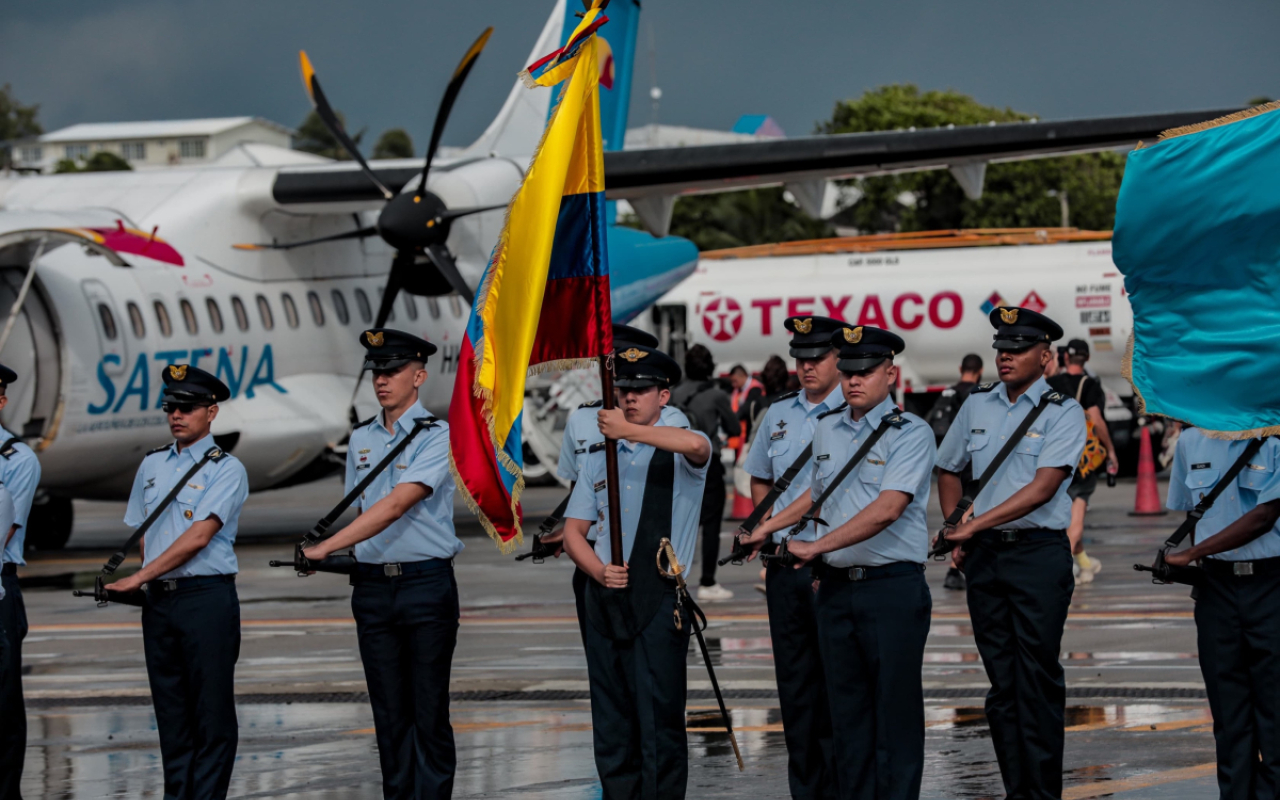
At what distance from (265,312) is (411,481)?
40.8 feet

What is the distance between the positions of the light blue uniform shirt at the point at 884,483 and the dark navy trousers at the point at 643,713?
2.30 feet

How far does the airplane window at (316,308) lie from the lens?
64.0 ft

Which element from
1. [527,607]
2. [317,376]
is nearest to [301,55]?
[317,376]

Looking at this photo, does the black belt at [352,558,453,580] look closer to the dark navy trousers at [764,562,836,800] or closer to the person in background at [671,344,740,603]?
the dark navy trousers at [764,562,836,800]

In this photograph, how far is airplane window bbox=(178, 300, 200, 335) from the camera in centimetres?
1752

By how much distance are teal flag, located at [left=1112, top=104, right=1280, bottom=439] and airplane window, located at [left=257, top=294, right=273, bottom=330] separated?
44.5 ft

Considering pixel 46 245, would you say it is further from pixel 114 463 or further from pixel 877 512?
pixel 877 512

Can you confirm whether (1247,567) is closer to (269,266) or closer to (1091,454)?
(1091,454)

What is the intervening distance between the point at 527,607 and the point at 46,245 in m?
6.29

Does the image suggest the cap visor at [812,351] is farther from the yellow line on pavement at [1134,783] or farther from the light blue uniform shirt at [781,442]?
the yellow line on pavement at [1134,783]

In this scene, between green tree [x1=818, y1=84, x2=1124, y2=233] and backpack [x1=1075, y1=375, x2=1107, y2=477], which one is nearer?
backpack [x1=1075, y1=375, x2=1107, y2=477]

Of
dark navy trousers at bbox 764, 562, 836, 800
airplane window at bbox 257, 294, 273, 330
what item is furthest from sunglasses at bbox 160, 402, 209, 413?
airplane window at bbox 257, 294, 273, 330

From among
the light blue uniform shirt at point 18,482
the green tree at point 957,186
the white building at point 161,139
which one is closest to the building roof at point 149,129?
the white building at point 161,139

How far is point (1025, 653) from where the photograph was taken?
6707mm
